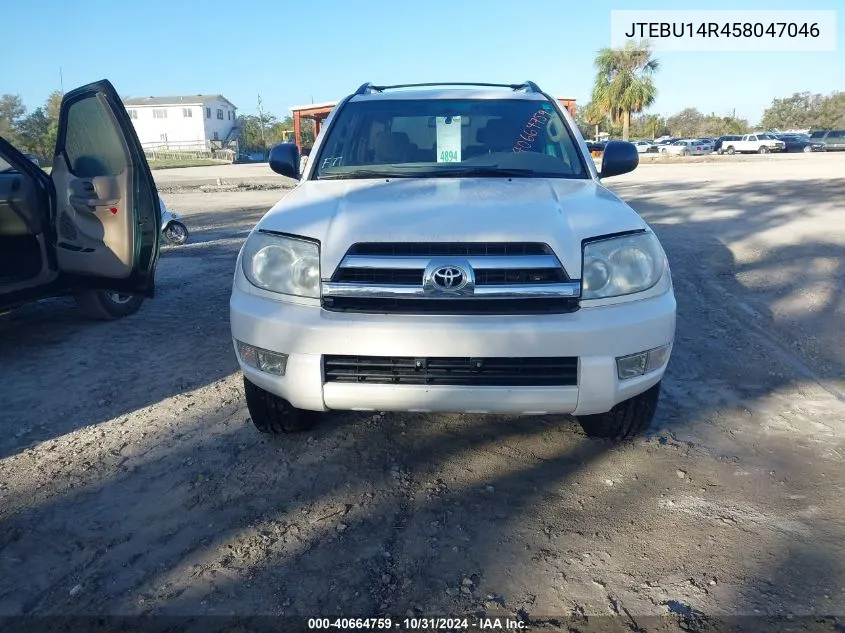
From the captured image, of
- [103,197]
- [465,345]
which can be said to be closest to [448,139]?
[465,345]

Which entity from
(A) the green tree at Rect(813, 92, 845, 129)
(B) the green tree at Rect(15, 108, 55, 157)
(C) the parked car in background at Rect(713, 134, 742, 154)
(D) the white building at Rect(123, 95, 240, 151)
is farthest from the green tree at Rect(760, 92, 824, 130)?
(B) the green tree at Rect(15, 108, 55, 157)

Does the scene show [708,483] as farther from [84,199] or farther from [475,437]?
[84,199]

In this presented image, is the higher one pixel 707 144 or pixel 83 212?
pixel 707 144

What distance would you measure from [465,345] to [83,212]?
3581 mm

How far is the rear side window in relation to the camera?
464 centimetres

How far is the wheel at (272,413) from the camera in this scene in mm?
3160

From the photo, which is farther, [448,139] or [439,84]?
[439,84]

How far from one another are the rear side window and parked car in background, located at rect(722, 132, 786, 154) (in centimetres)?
4850

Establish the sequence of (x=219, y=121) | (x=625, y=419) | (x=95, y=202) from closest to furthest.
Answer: (x=625, y=419) < (x=95, y=202) < (x=219, y=121)

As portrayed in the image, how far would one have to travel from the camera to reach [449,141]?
12.9 feet

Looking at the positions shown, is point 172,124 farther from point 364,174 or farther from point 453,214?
point 453,214

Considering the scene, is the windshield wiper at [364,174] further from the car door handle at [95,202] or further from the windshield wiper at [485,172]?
the car door handle at [95,202]

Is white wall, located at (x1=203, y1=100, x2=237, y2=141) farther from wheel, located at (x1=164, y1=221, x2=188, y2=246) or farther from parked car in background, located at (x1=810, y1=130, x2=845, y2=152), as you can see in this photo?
wheel, located at (x1=164, y1=221, x2=188, y2=246)

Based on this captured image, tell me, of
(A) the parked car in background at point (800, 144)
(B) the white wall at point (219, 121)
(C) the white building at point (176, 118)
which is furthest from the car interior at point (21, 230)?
(B) the white wall at point (219, 121)
